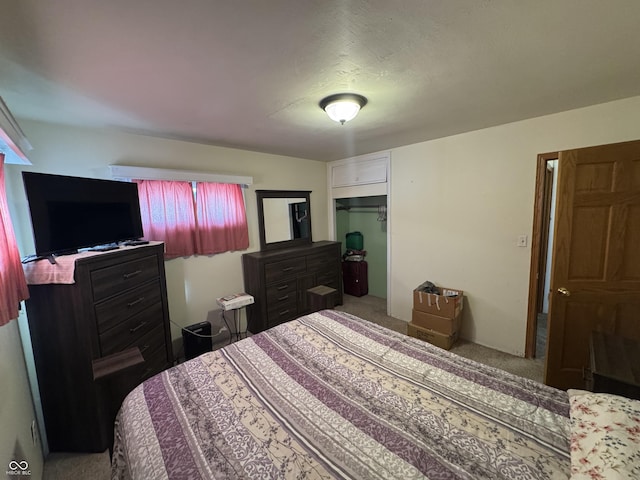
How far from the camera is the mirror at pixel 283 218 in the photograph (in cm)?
343

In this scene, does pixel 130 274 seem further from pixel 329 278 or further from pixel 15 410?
pixel 329 278

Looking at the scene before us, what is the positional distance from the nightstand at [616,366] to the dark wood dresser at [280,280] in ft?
8.60

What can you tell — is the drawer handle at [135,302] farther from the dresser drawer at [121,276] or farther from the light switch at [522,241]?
the light switch at [522,241]

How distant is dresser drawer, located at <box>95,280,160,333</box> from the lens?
1685 mm

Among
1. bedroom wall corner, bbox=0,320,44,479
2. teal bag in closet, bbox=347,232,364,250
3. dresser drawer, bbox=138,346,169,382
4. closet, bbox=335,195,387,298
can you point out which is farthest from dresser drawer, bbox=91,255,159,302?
teal bag in closet, bbox=347,232,364,250

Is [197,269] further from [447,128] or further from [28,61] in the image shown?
[447,128]

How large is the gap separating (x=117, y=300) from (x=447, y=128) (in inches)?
130

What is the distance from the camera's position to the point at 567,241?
1.84 metres

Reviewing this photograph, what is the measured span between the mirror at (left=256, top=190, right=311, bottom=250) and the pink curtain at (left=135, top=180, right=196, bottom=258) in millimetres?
917

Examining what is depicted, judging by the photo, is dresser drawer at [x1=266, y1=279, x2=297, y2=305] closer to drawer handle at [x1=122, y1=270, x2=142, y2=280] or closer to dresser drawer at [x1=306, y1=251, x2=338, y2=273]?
dresser drawer at [x1=306, y1=251, x2=338, y2=273]

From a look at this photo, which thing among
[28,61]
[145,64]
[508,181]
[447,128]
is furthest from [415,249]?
[28,61]

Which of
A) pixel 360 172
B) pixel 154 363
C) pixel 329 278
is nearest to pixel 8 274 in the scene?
pixel 154 363

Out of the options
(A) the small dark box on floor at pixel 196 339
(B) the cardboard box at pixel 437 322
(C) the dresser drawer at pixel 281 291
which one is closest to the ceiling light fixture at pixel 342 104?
(C) the dresser drawer at pixel 281 291

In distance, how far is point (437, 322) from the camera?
8.90ft
